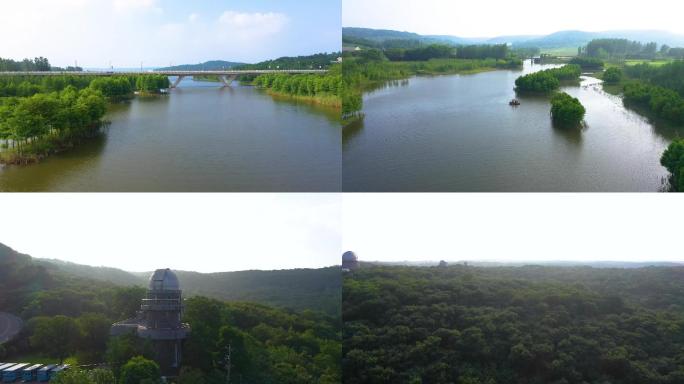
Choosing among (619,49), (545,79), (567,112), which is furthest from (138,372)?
(619,49)

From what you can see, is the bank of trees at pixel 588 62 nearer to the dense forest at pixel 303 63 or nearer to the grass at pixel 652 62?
the grass at pixel 652 62

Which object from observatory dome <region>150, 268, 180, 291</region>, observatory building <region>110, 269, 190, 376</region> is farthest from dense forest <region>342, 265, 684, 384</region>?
A: observatory dome <region>150, 268, 180, 291</region>

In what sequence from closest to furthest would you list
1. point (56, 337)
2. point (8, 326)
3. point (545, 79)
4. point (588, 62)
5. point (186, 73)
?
point (56, 337) → point (8, 326) → point (545, 79) → point (588, 62) → point (186, 73)

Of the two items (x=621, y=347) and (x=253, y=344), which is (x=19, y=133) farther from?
(x=621, y=347)

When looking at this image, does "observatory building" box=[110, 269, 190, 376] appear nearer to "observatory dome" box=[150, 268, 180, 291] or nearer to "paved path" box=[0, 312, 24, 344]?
"observatory dome" box=[150, 268, 180, 291]

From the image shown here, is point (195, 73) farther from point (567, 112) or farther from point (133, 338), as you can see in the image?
point (133, 338)

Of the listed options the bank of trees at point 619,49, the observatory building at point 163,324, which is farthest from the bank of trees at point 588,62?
the observatory building at point 163,324
